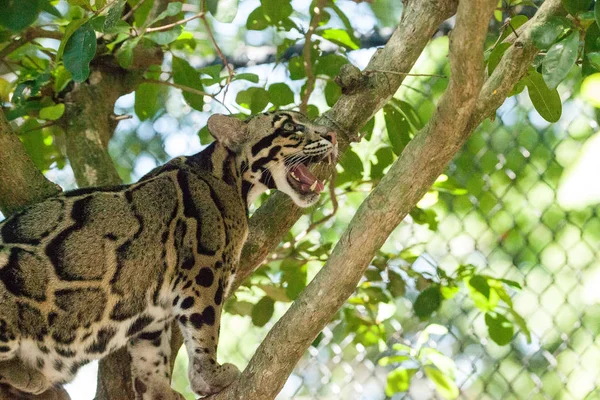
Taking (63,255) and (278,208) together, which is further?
(278,208)

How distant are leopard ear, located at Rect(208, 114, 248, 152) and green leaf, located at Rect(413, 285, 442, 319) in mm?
918

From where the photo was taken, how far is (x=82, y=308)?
2461 mm

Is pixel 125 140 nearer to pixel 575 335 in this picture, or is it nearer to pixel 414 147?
pixel 575 335

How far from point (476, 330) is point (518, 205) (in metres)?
0.69

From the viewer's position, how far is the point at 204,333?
268 cm

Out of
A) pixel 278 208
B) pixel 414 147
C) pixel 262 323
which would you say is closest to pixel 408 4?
pixel 278 208

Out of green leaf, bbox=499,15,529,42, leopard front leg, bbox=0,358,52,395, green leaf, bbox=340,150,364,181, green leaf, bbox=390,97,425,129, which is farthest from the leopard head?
leopard front leg, bbox=0,358,52,395

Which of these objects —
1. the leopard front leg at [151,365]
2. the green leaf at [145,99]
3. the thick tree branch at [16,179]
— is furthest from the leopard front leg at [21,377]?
the green leaf at [145,99]

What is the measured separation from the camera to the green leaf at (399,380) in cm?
342

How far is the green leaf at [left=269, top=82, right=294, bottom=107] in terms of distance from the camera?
10.5ft

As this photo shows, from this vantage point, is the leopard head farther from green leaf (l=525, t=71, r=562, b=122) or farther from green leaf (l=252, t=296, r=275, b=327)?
green leaf (l=525, t=71, r=562, b=122)

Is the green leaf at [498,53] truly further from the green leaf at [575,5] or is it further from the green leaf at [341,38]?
the green leaf at [341,38]

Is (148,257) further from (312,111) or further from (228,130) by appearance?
(312,111)

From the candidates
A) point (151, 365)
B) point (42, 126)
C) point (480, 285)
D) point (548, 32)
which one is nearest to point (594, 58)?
point (548, 32)
